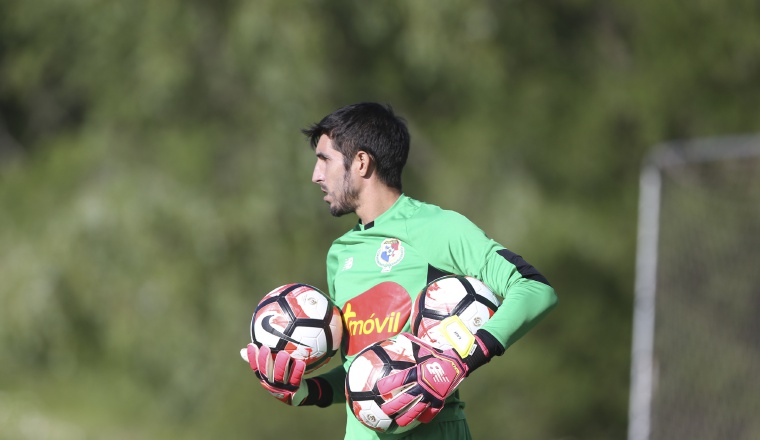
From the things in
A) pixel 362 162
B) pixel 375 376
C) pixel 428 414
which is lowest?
pixel 428 414

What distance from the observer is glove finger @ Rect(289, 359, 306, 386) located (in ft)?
13.7

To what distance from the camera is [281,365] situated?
413 centimetres

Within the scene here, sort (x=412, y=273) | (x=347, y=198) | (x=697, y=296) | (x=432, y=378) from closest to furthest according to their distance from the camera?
(x=432, y=378)
(x=412, y=273)
(x=347, y=198)
(x=697, y=296)

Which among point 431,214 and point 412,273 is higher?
point 431,214

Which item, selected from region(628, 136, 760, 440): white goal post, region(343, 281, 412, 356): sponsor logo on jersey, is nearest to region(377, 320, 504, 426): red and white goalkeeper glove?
region(343, 281, 412, 356): sponsor logo on jersey

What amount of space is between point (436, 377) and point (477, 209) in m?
7.14

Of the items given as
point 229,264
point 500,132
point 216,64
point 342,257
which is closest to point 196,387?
point 229,264

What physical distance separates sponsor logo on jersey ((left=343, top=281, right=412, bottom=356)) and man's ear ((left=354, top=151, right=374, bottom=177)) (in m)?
0.46

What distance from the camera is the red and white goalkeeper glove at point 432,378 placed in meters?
3.70

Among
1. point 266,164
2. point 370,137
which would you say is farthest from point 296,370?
point 266,164

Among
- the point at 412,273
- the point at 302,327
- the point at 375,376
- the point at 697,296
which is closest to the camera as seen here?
the point at 375,376

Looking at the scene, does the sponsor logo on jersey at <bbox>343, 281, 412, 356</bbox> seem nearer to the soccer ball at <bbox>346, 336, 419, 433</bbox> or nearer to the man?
the man

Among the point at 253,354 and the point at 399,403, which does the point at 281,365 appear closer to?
the point at 253,354

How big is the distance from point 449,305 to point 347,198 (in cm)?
69
